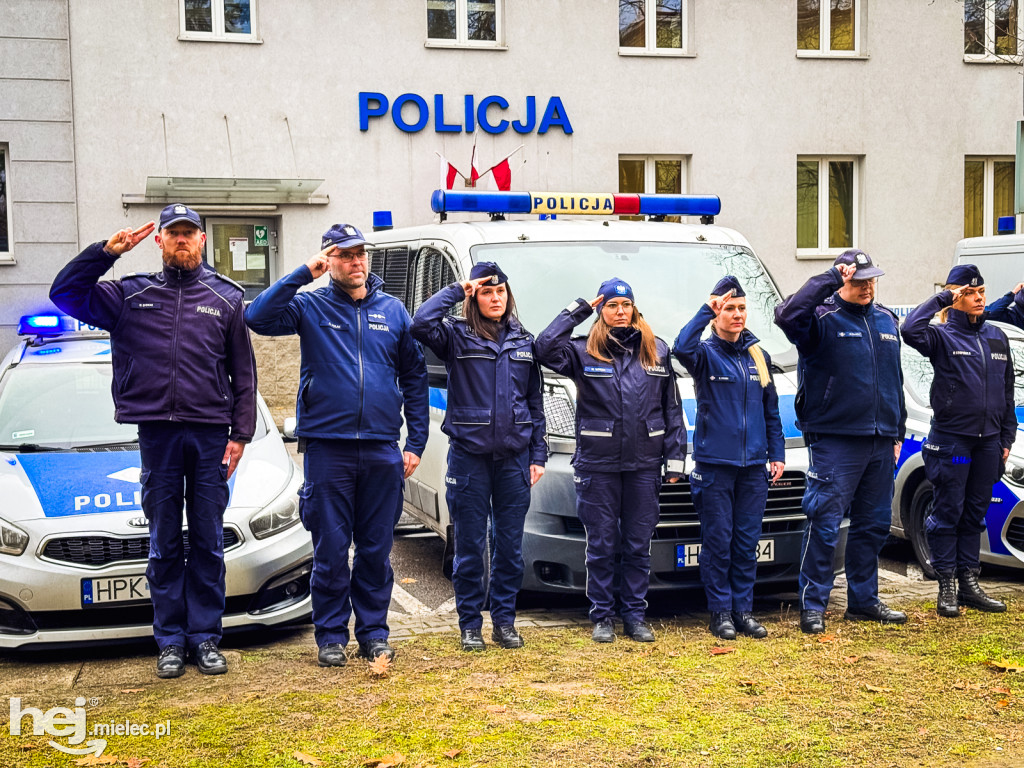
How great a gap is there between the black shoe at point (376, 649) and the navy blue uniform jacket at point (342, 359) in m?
0.92

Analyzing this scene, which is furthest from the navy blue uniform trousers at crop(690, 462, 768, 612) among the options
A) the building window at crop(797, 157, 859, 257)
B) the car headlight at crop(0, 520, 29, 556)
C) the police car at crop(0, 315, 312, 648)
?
the building window at crop(797, 157, 859, 257)

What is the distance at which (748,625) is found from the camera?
21.6 ft

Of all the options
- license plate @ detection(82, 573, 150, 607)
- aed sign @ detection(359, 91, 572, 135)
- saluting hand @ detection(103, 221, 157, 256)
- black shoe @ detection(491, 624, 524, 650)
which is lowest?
black shoe @ detection(491, 624, 524, 650)

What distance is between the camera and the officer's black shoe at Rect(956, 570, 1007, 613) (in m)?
A: 7.02

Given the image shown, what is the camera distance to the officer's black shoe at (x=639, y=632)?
6.45 metres

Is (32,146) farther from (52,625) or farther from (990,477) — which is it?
(990,477)

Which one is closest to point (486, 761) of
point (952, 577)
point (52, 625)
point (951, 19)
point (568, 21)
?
point (52, 625)

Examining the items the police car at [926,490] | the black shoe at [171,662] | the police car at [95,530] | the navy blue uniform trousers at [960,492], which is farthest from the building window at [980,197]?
the black shoe at [171,662]

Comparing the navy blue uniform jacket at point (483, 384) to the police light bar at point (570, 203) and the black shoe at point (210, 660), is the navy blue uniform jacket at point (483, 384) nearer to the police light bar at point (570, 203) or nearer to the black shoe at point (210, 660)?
the black shoe at point (210, 660)

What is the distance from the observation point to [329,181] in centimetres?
1645

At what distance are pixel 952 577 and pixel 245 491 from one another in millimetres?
3933

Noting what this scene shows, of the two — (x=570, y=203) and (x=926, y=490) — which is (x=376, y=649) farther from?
(x=926, y=490)

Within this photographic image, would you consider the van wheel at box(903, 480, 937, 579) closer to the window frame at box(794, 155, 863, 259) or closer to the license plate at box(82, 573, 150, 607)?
the license plate at box(82, 573, 150, 607)

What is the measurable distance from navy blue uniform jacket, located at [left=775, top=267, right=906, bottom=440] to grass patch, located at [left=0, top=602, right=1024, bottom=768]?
3.62 feet
